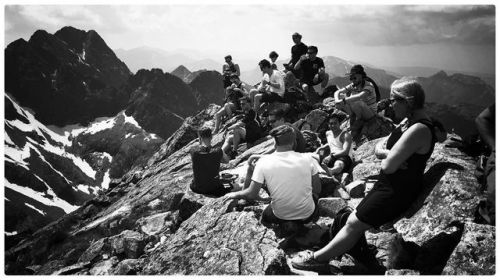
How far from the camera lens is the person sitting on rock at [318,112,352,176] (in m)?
9.63

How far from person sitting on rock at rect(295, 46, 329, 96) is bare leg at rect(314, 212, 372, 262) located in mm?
15742

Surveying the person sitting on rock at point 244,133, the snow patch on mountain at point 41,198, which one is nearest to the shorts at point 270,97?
the person sitting on rock at point 244,133

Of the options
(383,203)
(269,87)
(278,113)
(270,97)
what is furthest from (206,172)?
(269,87)

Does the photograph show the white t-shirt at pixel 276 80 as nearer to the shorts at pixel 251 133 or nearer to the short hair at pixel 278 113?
the short hair at pixel 278 113

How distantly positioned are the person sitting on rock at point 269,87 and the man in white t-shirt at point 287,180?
11.8m

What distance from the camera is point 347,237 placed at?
5195mm

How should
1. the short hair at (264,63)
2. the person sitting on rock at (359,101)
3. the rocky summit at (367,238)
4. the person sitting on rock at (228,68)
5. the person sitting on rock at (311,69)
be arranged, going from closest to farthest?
the rocky summit at (367,238), the person sitting on rock at (359,101), the short hair at (264,63), the person sitting on rock at (311,69), the person sitting on rock at (228,68)

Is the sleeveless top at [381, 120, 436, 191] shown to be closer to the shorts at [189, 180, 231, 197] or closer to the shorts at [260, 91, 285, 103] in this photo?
the shorts at [189, 180, 231, 197]

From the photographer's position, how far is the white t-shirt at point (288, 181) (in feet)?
19.9

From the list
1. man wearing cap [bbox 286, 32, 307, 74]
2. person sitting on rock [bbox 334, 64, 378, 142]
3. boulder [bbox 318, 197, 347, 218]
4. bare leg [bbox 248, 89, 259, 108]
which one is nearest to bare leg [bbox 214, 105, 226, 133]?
bare leg [bbox 248, 89, 259, 108]

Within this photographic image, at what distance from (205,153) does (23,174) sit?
195 m

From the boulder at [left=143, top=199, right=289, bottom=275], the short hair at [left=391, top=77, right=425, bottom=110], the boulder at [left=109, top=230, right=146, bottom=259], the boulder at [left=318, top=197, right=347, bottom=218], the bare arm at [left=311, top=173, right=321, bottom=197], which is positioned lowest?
the boulder at [left=109, top=230, right=146, bottom=259]

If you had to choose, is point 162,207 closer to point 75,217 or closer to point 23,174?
point 75,217

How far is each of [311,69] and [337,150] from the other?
36.9 feet
